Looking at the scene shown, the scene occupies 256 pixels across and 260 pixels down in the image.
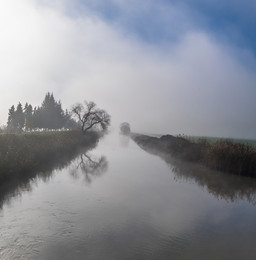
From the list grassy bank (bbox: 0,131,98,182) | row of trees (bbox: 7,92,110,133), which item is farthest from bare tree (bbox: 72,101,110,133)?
grassy bank (bbox: 0,131,98,182)

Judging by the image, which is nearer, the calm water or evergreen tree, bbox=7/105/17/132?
the calm water

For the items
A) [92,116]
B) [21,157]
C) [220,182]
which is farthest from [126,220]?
[92,116]

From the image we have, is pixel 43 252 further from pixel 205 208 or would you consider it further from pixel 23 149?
pixel 23 149

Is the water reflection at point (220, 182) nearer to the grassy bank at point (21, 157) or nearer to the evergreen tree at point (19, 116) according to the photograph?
the grassy bank at point (21, 157)

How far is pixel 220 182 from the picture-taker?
18.3 metres

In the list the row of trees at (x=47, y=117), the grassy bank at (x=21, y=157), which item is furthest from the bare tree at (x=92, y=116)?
the grassy bank at (x=21, y=157)

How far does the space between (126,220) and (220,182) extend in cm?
1077

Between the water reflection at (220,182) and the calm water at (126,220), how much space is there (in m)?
0.13

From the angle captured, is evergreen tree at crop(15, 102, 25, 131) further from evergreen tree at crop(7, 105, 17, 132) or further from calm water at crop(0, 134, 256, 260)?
calm water at crop(0, 134, 256, 260)

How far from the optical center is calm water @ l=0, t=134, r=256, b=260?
7422mm

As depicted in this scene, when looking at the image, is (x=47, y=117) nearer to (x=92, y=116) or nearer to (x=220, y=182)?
(x=92, y=116)

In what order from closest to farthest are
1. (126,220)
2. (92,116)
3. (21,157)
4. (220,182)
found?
(126,220) → (220,182) → (21,157) → (92,116)

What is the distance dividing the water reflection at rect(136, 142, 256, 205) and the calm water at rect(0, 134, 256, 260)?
13cm

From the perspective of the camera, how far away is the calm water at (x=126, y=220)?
24.3 feet
